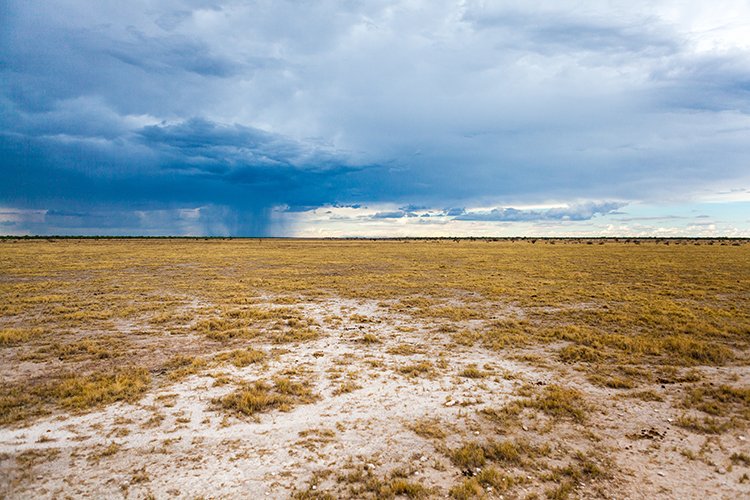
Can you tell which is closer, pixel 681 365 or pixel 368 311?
pixel 681 365

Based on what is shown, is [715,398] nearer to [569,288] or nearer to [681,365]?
[681,365]

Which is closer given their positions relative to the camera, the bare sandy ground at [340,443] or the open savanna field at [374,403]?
the bare sandy ground at [340,443]

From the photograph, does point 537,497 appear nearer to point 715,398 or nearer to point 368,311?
point 715,398

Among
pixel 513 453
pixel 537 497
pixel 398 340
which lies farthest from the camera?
pixel 398 340

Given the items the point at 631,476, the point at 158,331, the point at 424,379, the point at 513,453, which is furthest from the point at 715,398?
the point at 158,331

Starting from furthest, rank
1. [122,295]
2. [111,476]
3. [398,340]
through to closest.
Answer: [122,295]
[398,340]
[111,476]

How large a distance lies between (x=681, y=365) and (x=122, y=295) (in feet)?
96.2

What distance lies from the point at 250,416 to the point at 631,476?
24.5 feet

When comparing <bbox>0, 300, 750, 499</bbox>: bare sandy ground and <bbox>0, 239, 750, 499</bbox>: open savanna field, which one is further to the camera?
<bbox>0, 239, 750, 499</bbox>: open savanna field

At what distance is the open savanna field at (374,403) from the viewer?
6508 mm

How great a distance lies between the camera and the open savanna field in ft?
21.4

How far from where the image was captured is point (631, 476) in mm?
6594

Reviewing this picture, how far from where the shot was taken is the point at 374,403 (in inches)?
372

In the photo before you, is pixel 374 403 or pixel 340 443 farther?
pixel 374 403
